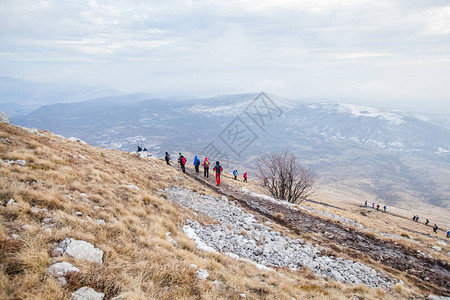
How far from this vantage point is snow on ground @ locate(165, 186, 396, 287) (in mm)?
9961

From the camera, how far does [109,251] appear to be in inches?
247

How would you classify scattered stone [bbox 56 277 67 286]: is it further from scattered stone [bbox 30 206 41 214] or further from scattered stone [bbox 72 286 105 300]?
scattered stone [bbox 30 206 41 214]

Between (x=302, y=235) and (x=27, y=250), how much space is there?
44.6 ft

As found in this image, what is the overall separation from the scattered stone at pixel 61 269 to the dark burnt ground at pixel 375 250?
1265 cm

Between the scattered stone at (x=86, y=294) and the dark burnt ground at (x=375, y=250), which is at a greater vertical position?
the scattered stone at (x=86, y=294)

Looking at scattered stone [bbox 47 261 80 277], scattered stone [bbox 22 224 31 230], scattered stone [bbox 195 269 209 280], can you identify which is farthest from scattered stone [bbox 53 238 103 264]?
scattered stone [bbox 195 269 209 280]

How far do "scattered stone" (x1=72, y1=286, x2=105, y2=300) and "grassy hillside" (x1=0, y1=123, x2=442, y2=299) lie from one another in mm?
138

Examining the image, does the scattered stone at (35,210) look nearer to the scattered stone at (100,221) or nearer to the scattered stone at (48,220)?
the scattered stone at (48,220)

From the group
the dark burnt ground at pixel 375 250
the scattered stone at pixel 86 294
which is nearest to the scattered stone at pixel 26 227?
the scattered stone at pixel 86 294

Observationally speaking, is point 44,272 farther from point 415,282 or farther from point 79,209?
point 415,282

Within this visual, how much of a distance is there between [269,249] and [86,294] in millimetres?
8698

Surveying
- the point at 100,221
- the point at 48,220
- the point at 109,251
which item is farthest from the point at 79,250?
the point at 100,221

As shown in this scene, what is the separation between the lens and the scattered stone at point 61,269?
475 cm

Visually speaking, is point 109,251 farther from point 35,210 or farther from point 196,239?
point 196,239
